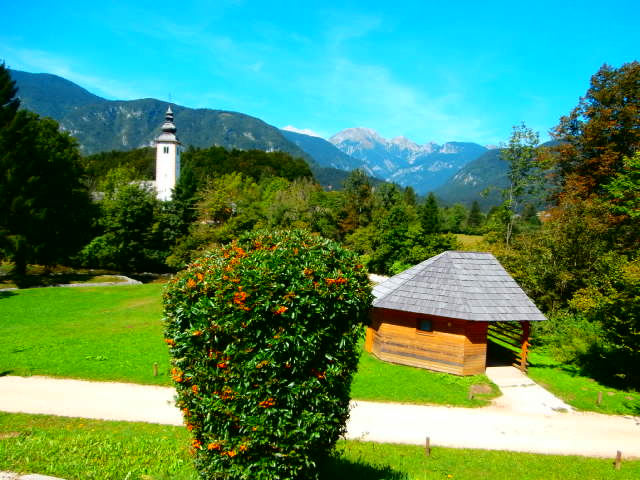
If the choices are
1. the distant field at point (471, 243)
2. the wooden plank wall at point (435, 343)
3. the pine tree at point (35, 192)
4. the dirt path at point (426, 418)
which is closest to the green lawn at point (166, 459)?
the dirt path at point (426, 418)

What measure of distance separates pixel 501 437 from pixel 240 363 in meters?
10.2

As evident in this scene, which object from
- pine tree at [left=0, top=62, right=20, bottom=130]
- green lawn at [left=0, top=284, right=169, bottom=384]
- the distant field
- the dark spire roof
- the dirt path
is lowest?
green lawn at [left=0, top=284, right=169, bottom=384]

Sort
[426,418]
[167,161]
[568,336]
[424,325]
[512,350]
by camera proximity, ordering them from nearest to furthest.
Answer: [426,418] → [424,325] → [512,350] → [568,336] → [167,161]

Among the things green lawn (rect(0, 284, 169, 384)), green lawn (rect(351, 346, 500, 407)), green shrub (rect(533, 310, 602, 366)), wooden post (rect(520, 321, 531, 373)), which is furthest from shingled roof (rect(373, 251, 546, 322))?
green lawn (rect(0, 284, 169, 384))

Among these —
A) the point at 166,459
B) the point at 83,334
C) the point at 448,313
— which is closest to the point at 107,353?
the point at 83,334

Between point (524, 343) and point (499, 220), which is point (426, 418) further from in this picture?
point (499, 220)

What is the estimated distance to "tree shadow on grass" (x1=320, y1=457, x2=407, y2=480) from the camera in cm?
671

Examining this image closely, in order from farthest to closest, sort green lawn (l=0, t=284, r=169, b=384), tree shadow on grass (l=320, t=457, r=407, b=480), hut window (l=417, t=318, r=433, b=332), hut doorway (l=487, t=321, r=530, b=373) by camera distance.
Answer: hut doorway (l=487, t=321, r=530, b=373) → hut window (l=417, t=318, r=433, b=332) → green lawn (l=0, t=284, r=169, b=384) → tree shadow on grass (l=320, t=457, r=407, b=480)

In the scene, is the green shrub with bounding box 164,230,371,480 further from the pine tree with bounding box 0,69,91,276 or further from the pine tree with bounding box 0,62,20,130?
the pine tree with bounding box 0,62,20,130

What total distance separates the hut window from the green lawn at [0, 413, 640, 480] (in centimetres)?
696

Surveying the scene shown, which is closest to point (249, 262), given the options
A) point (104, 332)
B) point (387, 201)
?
point (104, 332)

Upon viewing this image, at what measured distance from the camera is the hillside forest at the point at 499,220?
19.9 metres

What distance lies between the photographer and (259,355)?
15.6ft

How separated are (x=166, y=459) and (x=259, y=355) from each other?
3895mm
